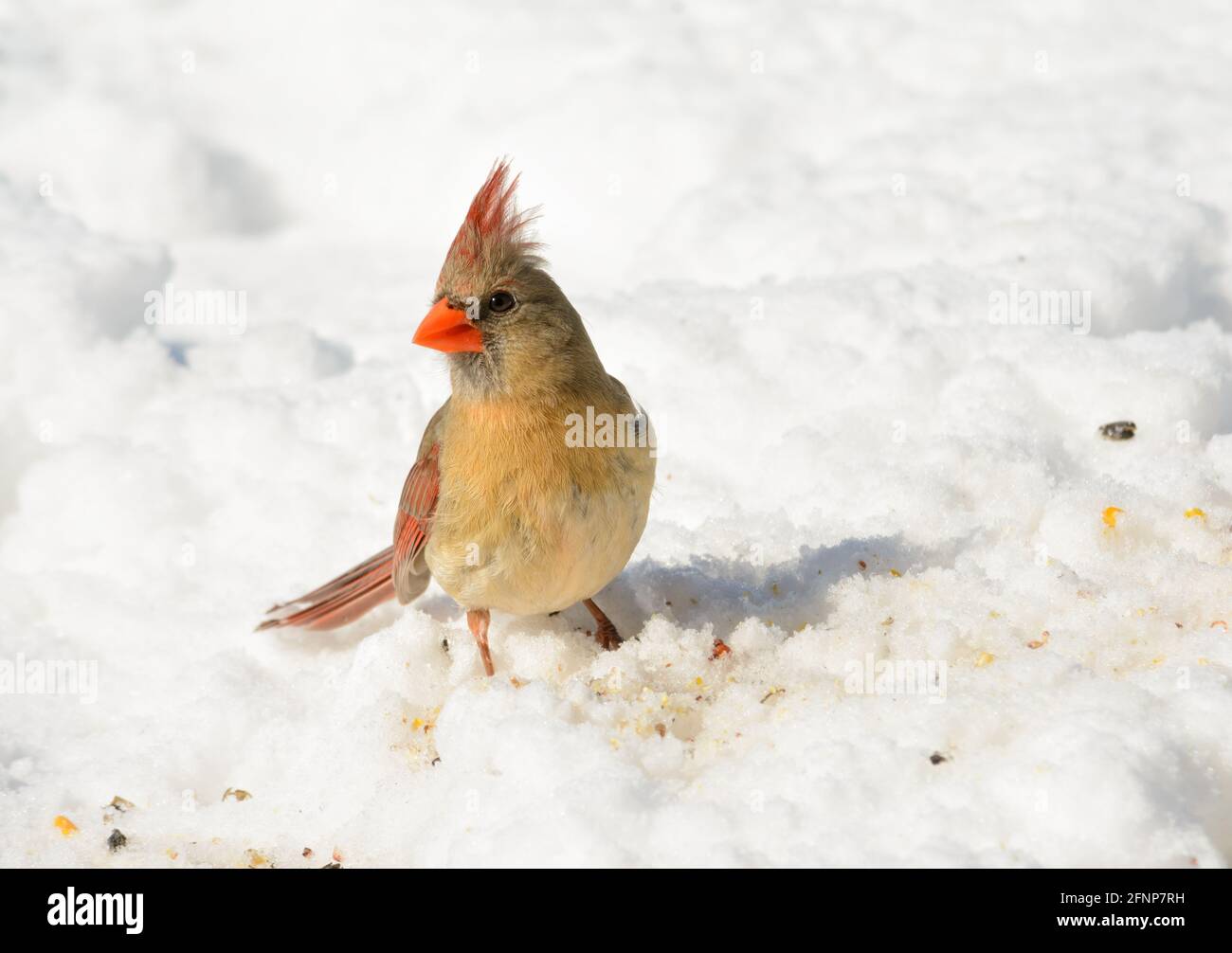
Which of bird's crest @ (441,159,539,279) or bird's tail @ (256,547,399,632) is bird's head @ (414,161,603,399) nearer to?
bird's crest @ (441,159,539,279)

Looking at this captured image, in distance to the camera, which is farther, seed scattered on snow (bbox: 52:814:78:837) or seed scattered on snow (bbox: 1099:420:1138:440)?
seed scattered on snow (bbox: 1099:420:1138:440)

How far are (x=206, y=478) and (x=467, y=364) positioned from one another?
1931 millimetres

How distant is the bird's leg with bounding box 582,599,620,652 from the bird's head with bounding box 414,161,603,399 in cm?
69

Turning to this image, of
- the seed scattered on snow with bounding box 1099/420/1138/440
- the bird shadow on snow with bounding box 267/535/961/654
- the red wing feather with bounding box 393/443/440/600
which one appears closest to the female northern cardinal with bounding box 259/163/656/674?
the red wing feather with bounding box 393/443/440/600

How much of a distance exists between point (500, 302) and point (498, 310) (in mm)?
18

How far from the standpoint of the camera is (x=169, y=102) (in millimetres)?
6977

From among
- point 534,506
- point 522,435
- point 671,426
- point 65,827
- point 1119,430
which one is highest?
point 671,426

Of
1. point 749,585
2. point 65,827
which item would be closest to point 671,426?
point 749,585

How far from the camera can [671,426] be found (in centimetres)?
419

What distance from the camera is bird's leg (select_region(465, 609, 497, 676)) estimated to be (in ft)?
9.75

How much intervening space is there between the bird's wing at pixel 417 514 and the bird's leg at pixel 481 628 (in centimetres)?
21

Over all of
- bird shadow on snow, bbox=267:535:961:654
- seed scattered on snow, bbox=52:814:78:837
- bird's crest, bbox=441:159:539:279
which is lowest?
seed scattered on snow, bbox=52:814:78:837

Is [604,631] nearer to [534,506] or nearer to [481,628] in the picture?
[481,628]

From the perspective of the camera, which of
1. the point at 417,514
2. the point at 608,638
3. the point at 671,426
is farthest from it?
the point at 671,426
